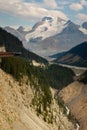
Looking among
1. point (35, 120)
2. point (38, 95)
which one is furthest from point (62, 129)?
point (35, 120)

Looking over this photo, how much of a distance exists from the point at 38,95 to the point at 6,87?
3720 centimetres

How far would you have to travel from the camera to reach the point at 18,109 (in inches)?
4491

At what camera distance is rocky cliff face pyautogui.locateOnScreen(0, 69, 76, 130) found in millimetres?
101000

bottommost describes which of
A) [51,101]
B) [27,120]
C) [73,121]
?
[73,121]

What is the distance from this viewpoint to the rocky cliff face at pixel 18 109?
10100 cm

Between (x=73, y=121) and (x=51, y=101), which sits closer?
(x=51, y=101)

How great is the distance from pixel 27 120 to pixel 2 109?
1604 centimetres

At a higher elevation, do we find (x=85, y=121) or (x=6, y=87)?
(x=6, y=87)

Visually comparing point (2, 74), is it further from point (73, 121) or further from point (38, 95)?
point (73, 121)

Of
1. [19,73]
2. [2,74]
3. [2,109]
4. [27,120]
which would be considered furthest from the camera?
[19,73]

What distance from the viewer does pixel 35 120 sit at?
122812 millimetres

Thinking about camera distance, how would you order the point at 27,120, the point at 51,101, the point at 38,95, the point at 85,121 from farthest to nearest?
the point at 85,121, the point at 51,101, the point at 38,95, the point at 27,120

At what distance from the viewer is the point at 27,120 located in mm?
114000

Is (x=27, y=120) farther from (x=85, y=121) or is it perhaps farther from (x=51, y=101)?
(x=85, y=121)
